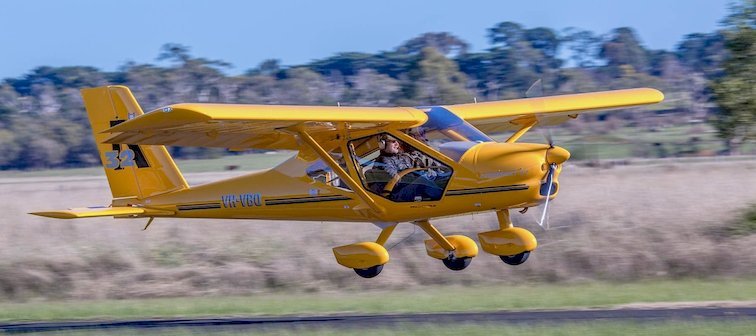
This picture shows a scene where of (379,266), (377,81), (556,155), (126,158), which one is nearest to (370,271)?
(379,266)

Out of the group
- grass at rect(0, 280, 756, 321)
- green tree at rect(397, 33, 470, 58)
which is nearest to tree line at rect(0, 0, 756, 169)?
green tree at rect(397, 33, 470, 58)

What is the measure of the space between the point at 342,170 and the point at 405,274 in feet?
20.2

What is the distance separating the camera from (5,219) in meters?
23.3

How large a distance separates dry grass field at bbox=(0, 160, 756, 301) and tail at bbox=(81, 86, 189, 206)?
422 centimetres

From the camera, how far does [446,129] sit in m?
13.0

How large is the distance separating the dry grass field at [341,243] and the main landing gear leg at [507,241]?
5.00m

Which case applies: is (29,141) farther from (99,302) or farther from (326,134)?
(326,134)

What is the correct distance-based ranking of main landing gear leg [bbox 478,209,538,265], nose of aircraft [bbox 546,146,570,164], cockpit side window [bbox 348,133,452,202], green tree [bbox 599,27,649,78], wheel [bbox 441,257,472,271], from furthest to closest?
green tree [bbox 599,27,649,78], wheel [bbox 441,257,472,271], main landing gear leg [bbox 478,209,538,265], cockpit side window [bbox 348,133,452,202], nose of aircraft [bbox 546,146,570,164]

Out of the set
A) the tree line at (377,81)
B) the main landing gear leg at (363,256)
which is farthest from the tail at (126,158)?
the tree line at (377,81)

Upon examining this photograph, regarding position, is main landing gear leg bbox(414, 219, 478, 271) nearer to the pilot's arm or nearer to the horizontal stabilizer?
the pilot's arm

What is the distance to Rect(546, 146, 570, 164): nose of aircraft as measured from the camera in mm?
12070

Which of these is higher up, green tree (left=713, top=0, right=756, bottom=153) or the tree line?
green tree (left=713, top=0, right=756, bottom=153)

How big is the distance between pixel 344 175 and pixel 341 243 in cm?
769

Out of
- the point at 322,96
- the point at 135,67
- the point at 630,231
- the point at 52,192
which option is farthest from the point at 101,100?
the point at 135,67
